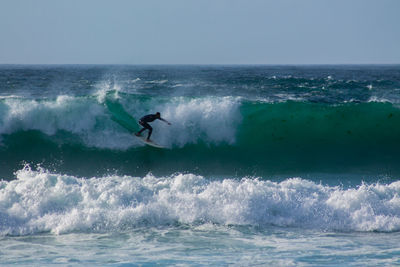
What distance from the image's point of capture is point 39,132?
15555mm

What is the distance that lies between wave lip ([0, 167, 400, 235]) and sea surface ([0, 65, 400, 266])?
3cm

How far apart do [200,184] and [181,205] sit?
89 cm

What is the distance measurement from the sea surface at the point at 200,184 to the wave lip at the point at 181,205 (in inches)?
1.0

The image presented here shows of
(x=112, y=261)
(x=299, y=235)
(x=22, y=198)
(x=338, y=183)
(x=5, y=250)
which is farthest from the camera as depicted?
(x=338, y=183)

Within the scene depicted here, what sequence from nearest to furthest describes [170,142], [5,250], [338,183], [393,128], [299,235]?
[5,250]
[299,235]
[338,183]
[170,142]
[393,128]

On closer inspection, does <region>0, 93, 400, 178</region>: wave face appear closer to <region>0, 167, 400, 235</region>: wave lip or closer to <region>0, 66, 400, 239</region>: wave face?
<region>0, 66, 400, 239</region>: wave face

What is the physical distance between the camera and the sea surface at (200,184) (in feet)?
26.8

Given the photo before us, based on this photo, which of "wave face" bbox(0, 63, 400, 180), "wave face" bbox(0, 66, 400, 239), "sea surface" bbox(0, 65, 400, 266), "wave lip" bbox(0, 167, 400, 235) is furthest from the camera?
"wave face" bbox(0, 63, 400, 180)

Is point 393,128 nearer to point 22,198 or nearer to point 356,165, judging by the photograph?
point 356,165

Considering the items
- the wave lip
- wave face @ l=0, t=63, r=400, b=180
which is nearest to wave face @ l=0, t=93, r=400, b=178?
wave face @ l=0, t=63, r=400, b=180

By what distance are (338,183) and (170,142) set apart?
5.08 meters

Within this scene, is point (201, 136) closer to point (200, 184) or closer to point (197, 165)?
point (197, 165)

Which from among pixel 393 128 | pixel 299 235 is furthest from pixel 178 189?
pixel 393 128

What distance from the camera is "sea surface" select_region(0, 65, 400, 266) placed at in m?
8.16
